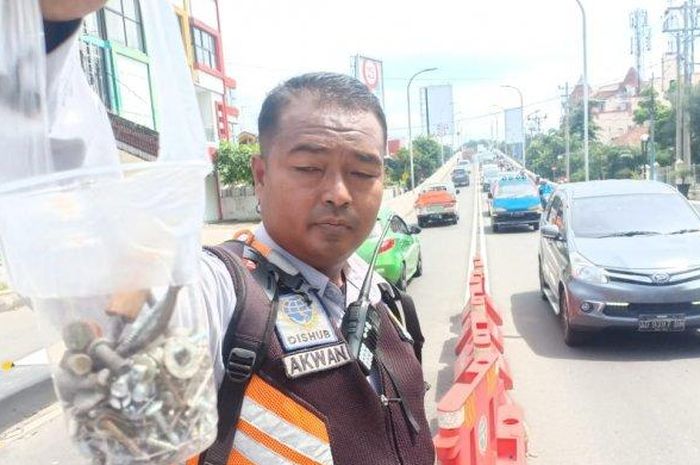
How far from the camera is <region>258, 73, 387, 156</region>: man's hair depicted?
4.66ft

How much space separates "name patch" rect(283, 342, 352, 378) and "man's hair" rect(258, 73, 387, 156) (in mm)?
503

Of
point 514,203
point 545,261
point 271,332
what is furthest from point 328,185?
point 514,203

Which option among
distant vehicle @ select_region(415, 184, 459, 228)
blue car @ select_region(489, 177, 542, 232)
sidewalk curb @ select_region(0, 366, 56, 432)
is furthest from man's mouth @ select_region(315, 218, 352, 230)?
distant vehicle @ select_region(415, 184, 459, 228)

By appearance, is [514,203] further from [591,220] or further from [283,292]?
[283,292]

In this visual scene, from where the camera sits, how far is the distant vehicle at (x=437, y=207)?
920 inches

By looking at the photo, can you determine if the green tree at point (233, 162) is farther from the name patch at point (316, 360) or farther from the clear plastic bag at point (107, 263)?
the clear plastic bag at point (107, 263)

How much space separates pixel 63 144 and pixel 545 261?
7.85m

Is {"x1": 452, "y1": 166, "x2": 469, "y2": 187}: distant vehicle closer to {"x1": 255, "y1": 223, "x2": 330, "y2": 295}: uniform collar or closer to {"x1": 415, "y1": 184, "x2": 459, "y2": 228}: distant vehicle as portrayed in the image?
{"x1": 415, "y1": 184, "x2": 459, "y2": 228}: distant vehicle

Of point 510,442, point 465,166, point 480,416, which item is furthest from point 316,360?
point 465,166

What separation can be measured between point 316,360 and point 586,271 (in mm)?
5315

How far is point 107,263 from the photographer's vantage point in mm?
740

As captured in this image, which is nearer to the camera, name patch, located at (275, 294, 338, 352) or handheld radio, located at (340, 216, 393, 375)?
name patch, located at (275, 294, 338, 352)

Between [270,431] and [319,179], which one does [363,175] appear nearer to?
[319,179]

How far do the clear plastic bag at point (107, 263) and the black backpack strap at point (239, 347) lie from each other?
23 centimetres
